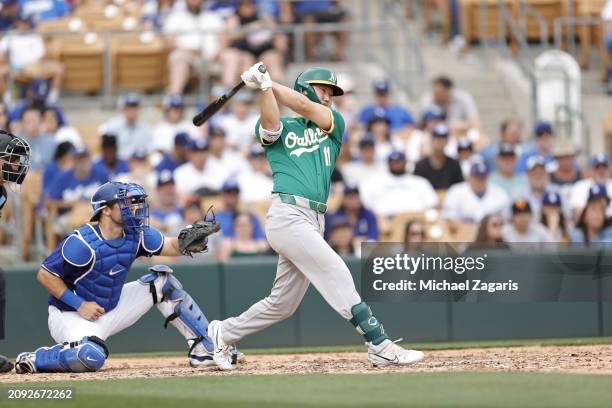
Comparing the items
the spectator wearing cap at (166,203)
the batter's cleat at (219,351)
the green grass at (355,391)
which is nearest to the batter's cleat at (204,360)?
the batter's cleat at (219,351)

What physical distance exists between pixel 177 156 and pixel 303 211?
19.4 ft

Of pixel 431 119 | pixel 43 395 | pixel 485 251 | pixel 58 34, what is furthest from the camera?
pixel 58 34

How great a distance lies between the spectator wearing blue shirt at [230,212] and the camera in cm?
1259

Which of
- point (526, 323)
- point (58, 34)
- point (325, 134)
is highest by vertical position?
point (58, 34)

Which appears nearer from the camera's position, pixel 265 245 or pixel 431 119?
pixel 265 245

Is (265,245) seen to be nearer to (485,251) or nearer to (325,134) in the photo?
(485,251)

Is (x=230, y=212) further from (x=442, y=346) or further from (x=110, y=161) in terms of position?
(x=442, y=346)

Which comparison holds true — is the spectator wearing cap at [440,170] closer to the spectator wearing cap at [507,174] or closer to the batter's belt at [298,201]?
the spectator wearing cap at [507,174]

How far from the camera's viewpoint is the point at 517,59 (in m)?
16.7

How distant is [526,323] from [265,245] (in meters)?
2.63

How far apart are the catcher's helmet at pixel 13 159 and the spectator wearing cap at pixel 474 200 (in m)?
5.20

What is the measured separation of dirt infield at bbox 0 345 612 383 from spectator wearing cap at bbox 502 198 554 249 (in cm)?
193

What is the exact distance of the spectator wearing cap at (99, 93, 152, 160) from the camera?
14.3m

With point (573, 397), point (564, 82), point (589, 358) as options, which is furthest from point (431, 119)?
point (573, 397)
